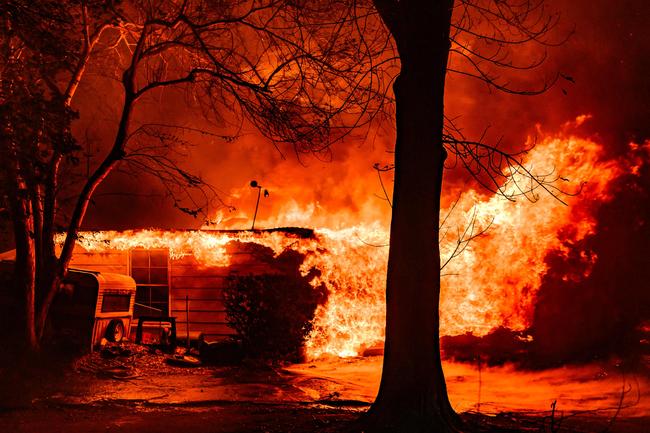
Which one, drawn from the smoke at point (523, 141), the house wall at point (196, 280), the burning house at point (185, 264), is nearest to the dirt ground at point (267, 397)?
the smoke at point (523, 141)

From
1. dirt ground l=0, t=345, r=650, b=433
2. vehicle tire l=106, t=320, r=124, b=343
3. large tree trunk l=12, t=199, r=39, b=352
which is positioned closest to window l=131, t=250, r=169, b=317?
vehicle tire l=106, t=320, r=124, b=343

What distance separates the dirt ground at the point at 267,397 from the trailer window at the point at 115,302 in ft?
3.67

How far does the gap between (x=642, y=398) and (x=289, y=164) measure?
1085 centimetres

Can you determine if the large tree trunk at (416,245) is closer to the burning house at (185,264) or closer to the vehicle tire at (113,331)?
the burning house at (185,264)

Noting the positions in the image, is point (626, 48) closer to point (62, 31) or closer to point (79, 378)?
point (62, 31)

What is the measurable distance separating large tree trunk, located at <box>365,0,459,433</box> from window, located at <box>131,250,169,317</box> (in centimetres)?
1015

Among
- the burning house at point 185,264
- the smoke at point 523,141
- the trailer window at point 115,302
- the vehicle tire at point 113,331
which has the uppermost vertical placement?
the smoke at point 523,141

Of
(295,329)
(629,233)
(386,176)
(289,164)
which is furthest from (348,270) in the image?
(629,233)

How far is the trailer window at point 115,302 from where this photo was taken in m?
13.4

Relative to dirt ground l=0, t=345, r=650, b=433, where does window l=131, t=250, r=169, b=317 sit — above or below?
above

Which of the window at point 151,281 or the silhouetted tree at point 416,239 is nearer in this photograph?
the silhouetted tree at point 416,239

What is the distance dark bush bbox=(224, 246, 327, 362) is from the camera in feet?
45.6

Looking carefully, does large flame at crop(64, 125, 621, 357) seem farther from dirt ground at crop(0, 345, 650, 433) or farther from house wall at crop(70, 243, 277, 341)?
dirt ground at crop(0, 345, 650, 433)

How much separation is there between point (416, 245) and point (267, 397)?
4.38 m
